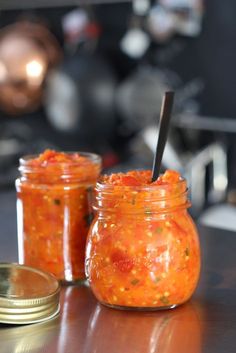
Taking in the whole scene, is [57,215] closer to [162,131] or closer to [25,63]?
[162,131]

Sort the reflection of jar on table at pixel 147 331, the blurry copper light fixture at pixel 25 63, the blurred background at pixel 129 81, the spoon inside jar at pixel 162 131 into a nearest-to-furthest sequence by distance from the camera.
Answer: the reflection of jar on table at pixel 147 331, the spoon inside jar at pixel 162 131, the blurred background at pixel 129 81, the blurry copper light fixture at pixel 25 63

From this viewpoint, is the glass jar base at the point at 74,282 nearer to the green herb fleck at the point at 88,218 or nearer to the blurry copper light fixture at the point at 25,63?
the green herb fleck at the point at 88,218

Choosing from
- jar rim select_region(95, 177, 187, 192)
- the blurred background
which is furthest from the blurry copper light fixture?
jar rim select_region(95, 177, 187, 192)

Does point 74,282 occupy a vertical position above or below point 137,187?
below

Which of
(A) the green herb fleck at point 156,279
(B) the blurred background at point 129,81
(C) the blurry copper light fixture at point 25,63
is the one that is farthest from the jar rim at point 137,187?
(C) the blurry copper light fixture at point 25,63

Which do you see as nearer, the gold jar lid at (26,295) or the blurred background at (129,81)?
the gold jar lid at (26,295)

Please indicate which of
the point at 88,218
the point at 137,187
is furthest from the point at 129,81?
the point at 137,187
